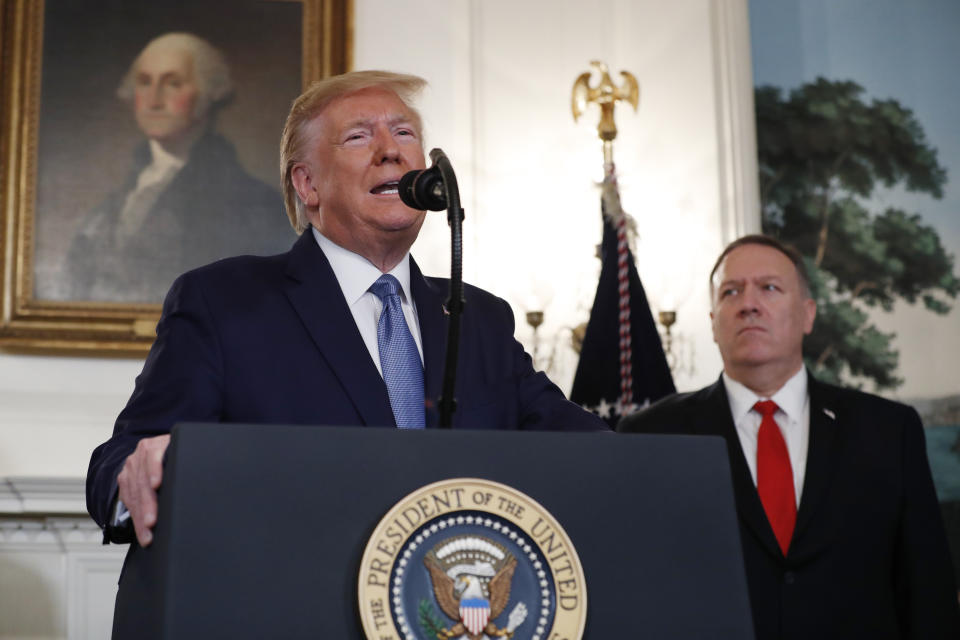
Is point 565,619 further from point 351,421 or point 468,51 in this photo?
point 468,51

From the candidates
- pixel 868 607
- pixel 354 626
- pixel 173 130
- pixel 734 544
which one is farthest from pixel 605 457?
pixel 173 130

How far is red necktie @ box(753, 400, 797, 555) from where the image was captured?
302cm

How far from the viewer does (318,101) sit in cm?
226

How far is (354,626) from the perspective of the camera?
1.20 m

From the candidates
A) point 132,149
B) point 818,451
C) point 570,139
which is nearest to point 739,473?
point 818,451

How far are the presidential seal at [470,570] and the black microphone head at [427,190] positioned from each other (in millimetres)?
481

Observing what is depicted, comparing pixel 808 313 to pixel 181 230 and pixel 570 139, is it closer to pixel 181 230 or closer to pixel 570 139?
pixel 570 139

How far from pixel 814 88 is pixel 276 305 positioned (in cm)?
409

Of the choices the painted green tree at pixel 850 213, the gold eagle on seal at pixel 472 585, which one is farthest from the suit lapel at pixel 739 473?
the painted green tree at pixel 850 213

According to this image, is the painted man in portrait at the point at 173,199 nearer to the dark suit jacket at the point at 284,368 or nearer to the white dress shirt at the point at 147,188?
the white dress shirt at the point at 147,188

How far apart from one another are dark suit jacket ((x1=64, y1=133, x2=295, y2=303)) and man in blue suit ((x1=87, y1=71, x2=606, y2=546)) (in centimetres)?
243

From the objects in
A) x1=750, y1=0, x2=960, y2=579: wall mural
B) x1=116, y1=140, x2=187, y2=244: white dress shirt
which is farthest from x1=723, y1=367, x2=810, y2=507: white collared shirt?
x1=116, y1=140, x2=187, y2=244: white dress shirt

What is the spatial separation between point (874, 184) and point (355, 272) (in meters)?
3.81

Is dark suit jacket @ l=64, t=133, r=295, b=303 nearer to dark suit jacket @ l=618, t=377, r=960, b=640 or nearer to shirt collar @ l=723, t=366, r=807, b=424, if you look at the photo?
shirt collar @ l=723, t=366, r=807, b=424
